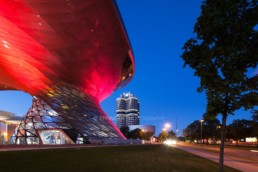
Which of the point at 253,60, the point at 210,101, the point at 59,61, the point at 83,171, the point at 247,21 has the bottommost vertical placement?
the point at 83,171

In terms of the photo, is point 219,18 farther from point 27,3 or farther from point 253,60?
point 27,3

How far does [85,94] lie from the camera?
36781 mm

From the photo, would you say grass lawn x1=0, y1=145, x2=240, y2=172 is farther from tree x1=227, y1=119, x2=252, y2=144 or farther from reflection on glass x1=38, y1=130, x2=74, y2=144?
tree x1=227, y1=119, x2=252, y2=144

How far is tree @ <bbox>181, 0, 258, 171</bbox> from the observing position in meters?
7.51

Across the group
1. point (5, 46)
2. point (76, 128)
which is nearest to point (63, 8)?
point (5, 46)

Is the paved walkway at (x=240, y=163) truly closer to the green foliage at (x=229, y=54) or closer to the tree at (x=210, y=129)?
the green foliage at (x=229, y=54)

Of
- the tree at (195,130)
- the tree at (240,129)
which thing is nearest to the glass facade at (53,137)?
the tree at (240,129)

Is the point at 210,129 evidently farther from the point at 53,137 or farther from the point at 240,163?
the point at 240,163

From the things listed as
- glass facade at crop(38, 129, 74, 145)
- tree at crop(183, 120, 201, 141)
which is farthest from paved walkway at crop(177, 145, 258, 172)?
tree at crop(183, 120, 201, 141)

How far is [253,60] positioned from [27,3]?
12404 mm

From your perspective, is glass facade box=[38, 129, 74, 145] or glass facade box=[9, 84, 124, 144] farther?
glass facade box=[9, 84, 124, 144]

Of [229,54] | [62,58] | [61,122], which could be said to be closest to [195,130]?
[61,122]

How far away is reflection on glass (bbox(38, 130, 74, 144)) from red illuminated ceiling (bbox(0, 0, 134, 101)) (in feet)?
19.3

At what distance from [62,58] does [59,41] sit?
373 cm
